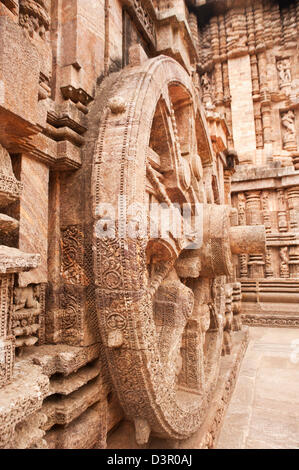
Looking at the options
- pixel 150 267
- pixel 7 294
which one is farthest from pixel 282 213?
pixel 7 294

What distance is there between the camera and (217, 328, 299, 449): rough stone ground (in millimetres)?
2180

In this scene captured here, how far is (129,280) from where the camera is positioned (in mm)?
1436

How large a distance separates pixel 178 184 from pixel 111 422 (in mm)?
1610

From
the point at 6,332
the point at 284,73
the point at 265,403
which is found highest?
the point at 284,73

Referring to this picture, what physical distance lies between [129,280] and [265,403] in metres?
2.16

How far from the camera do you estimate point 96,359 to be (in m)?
1.65

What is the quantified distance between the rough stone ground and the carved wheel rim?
2.85 feet

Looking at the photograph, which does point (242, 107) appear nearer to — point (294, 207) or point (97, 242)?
point (294, 207)

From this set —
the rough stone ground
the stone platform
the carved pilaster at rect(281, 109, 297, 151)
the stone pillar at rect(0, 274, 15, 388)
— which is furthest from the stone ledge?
the stone pillar at rect(0, 274, 15, 388)

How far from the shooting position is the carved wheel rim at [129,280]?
1.45m

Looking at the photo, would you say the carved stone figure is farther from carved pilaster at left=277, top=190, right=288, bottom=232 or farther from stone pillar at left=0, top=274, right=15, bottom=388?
stone pillar at left=0, top=274, right=15, bottom=388

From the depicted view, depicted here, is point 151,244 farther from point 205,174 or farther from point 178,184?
point 205,174

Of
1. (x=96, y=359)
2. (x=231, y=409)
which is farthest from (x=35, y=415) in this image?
(x=231, y=409)

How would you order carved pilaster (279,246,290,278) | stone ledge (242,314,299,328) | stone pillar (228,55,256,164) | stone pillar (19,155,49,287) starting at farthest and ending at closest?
stone pillar (228,55,256,164), carved pilaster (279,246,290,278), stone ledge (242,314,299,328), stone pillar (19,155,49,287)
